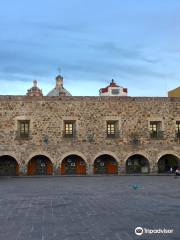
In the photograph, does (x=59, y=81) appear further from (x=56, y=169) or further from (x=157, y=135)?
(x=56, y=169)

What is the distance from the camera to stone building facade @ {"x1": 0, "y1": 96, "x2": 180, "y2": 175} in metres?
25.8

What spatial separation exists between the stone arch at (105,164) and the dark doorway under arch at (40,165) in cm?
337

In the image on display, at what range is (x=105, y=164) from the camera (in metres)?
27.5

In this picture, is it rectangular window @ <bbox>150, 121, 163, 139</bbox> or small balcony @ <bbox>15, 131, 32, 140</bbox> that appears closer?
Result: small balcony @ <bbox>15, 131, 32, 140</bbox>

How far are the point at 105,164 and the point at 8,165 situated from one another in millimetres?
7084

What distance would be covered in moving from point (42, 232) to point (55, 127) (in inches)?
805

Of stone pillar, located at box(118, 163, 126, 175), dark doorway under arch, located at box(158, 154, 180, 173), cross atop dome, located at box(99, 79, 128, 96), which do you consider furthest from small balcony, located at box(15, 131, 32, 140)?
cross atop dome, located at box(99, 79, 128, 96)

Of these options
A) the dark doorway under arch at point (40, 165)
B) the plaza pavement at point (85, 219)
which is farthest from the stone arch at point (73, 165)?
the plaza pavement at point (85, 219)

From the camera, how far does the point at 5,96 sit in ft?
86.2

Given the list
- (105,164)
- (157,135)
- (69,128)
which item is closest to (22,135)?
(69,128)

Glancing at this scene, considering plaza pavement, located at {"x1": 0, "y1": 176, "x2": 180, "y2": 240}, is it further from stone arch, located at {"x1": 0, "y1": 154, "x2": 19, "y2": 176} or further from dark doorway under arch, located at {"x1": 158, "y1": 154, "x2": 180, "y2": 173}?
dark doorway under arch, located at {"x1": 158, "y1": 154, "x2": 180, "y2": 173}

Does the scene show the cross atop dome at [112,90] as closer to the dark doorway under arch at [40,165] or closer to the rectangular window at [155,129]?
the rectangular window at [155,129]

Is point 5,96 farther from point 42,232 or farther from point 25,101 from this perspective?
point 42,232

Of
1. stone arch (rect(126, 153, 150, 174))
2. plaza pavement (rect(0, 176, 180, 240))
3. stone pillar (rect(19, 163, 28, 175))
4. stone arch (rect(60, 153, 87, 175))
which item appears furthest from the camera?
stone arch (rect(126, 153, 150, 174))
